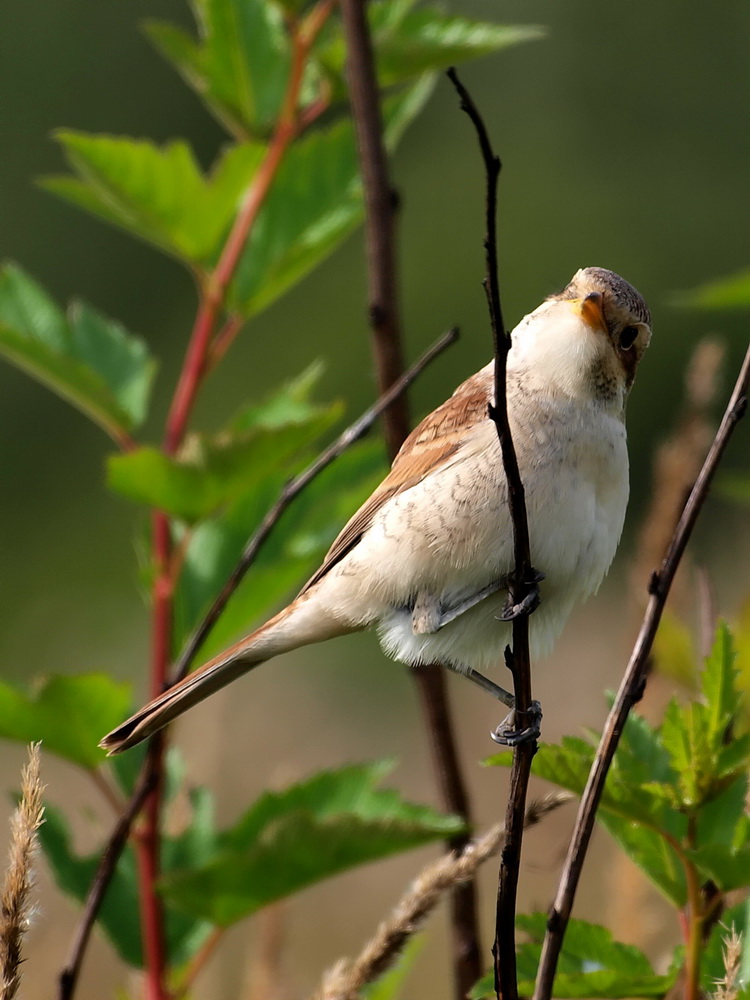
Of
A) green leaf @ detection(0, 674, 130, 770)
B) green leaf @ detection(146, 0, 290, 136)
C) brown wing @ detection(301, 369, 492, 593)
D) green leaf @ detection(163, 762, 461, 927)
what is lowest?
green leaf @ detection(163, 762, 461, 927)

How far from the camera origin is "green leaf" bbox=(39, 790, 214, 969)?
2.07 metres

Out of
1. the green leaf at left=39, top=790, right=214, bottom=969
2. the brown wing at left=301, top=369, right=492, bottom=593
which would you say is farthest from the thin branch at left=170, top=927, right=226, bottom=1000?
the brown wing at left=301, top=369, right=492, bottom=593

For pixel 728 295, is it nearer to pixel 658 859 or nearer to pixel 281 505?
pixel 281 505

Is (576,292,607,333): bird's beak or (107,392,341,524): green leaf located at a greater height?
(576,292,607,333): bird's beak

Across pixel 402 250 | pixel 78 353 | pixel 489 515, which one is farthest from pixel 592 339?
pixel 402 250

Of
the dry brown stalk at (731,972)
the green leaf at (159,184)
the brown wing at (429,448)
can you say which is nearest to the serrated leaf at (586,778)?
the dry brown stalk at (731,972)

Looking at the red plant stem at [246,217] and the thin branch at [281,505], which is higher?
the red plant stem at [246,217]

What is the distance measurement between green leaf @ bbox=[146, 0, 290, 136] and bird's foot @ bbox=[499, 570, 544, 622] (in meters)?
1.02

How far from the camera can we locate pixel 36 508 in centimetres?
1709

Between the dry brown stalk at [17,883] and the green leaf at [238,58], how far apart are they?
4.86ft

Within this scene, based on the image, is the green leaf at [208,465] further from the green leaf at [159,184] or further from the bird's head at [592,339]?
the bird's head at [592,339]

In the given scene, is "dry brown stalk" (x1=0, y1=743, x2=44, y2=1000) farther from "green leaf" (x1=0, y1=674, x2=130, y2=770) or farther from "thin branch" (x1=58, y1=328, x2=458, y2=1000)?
"green leaf" (x1=0, y1=674, x2=130, y2=770)

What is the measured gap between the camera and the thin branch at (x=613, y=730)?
1.30m

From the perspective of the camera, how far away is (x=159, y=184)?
2277mm
